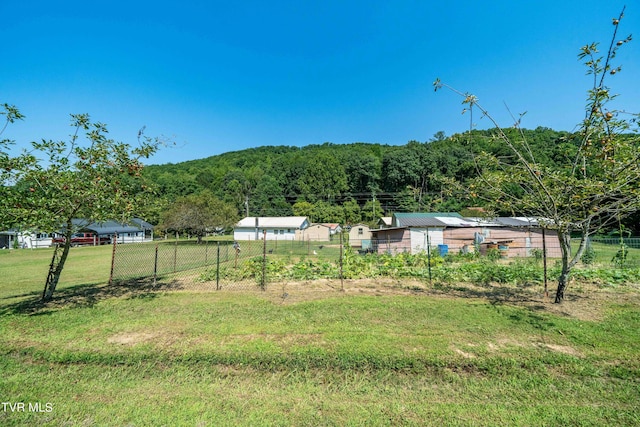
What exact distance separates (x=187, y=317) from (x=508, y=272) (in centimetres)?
911

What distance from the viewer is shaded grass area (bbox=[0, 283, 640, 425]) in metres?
3.02

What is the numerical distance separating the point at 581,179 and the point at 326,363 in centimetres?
641

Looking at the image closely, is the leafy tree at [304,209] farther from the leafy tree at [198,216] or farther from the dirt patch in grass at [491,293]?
the dirt patch in grass at [491,293]

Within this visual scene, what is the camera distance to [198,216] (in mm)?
33312

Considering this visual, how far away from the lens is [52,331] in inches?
205

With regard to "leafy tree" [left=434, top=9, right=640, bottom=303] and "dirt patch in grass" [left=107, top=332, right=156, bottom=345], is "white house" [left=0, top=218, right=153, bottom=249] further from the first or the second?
"leafy tree" [left=434, top=9, right=640, bottom=303]

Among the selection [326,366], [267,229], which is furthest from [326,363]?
[267,229]

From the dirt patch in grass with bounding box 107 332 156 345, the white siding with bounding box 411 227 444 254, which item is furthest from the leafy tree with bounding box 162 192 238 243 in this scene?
the dirt patch in grass with bounding box 107 332 156 345

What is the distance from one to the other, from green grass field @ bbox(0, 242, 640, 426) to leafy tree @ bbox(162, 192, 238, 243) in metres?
27.5

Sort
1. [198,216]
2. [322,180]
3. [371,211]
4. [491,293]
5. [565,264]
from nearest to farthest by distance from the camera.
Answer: [565,264] → [491,293] → [198,216] → [371,211] → [322,180]

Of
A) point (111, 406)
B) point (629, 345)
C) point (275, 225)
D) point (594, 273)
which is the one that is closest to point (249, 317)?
point (111, 406)

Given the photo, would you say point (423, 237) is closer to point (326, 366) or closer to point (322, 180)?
point (326, 366)

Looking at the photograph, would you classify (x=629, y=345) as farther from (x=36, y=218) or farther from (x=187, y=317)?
(x=36, y=218)

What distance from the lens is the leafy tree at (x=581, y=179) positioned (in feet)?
16.9
